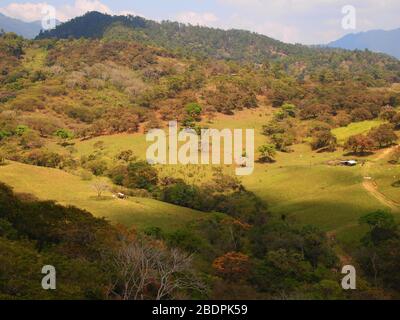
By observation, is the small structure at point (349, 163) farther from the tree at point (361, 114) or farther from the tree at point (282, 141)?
the tree at point (361, 114)

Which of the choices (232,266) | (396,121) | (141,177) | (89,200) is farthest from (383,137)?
(232,266)

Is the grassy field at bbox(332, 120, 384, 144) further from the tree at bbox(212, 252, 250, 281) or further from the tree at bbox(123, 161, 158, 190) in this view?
the tree at bbox(212, 252, 250, 281)

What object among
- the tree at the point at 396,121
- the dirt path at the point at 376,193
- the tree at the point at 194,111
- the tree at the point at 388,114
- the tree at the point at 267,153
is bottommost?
the dirt path at the point at 376,193

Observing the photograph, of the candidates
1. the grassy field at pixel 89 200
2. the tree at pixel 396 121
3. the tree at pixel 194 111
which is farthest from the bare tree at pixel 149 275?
the tree at pixel 194 111

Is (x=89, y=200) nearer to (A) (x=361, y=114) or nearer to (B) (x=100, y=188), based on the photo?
(B) (x=100, y=188)

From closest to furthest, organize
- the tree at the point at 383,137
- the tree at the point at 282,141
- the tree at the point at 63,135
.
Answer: the tree at the point at 383,137 < the tree at the point at 282,141 < the tree at the point at 63,135

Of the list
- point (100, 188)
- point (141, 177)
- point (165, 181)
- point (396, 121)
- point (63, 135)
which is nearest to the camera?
point (100, 188)

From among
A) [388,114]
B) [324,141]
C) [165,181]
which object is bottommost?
[165,181]

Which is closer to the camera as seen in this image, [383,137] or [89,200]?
[89,200]
